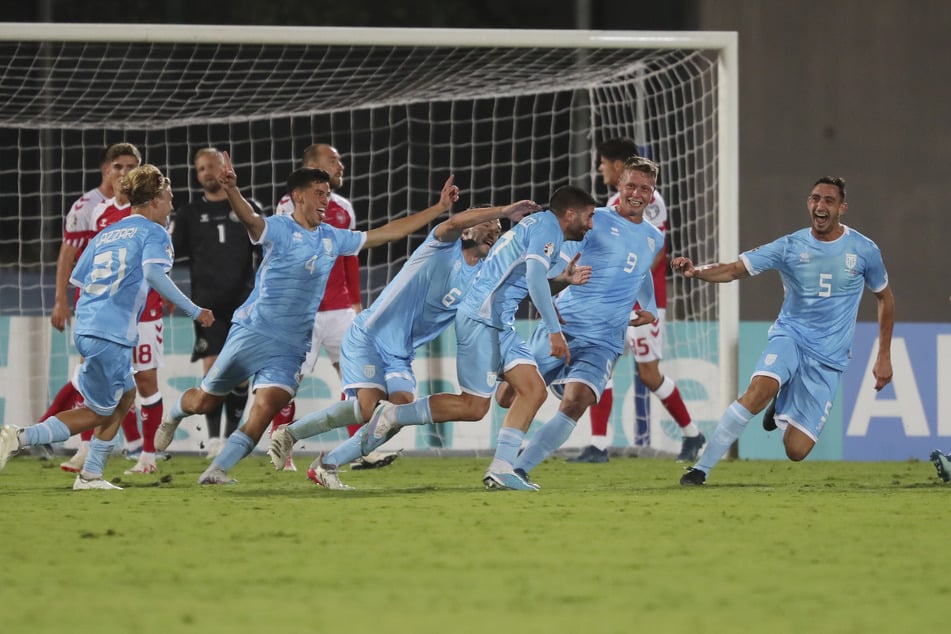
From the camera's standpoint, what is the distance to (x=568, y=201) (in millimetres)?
7793

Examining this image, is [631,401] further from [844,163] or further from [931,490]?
[844,163]

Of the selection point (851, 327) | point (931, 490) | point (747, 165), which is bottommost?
point (931, 490)

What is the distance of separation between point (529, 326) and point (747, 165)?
5525 mm

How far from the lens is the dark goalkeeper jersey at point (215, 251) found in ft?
33.4

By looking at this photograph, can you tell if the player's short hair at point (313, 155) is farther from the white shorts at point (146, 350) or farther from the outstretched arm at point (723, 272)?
the outstretched arm at point (723, 272)

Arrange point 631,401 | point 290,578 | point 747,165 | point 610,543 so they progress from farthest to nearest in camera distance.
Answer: point 747,165 → point 631,401 → point 610,543 → point 290,578

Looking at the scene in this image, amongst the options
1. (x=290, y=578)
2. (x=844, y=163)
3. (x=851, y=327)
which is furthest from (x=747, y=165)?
(x=290, y=578)

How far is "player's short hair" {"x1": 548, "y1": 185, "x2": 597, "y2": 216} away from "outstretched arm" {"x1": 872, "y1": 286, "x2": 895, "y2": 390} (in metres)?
1.81

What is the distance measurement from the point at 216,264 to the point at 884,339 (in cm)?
445

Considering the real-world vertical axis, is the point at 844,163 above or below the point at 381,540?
above

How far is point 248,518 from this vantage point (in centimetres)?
629

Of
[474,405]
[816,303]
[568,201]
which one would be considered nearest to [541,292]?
[568,201]

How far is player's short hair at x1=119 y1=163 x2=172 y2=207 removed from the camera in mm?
7871

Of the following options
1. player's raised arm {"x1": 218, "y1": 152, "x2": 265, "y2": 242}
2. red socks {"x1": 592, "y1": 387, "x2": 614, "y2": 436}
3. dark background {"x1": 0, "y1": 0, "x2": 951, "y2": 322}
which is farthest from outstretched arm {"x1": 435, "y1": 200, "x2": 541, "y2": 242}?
dark background {"x1": 0, "y1": 0, "x2": 951, "y2": 322}
